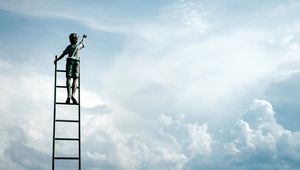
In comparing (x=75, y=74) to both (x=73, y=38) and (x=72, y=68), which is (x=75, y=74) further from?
(x=73, y=38)

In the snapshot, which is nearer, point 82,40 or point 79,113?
point 79,113

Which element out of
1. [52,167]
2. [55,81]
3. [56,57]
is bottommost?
[52,167]

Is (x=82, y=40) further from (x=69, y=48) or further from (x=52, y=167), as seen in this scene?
(x=52, y=167)

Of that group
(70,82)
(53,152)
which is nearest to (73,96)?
(70,82)

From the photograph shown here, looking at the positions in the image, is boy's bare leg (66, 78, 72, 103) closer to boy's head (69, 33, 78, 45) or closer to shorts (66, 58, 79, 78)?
shorts (66, 58, 79, 78)

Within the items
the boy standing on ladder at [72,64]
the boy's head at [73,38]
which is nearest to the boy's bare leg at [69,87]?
the boy standing on ladder at [72,64]

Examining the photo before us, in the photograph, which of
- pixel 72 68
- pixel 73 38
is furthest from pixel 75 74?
pixel 73 38

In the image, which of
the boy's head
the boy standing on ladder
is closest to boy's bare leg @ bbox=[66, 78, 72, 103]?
the boy standing on ladder

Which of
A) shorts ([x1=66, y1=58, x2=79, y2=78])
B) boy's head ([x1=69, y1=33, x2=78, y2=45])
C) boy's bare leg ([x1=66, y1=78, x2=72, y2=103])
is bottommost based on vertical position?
boy's bare leg ([x1=66, y1=78, x2=72, y2=103])

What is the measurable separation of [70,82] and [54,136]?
2.57 m

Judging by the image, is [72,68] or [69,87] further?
[72,68]

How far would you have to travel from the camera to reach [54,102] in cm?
1420

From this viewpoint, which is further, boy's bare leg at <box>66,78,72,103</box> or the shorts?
the shorts

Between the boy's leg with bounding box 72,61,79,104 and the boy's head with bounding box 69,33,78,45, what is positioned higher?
the boy's head with bounding box 69,33,78,45
